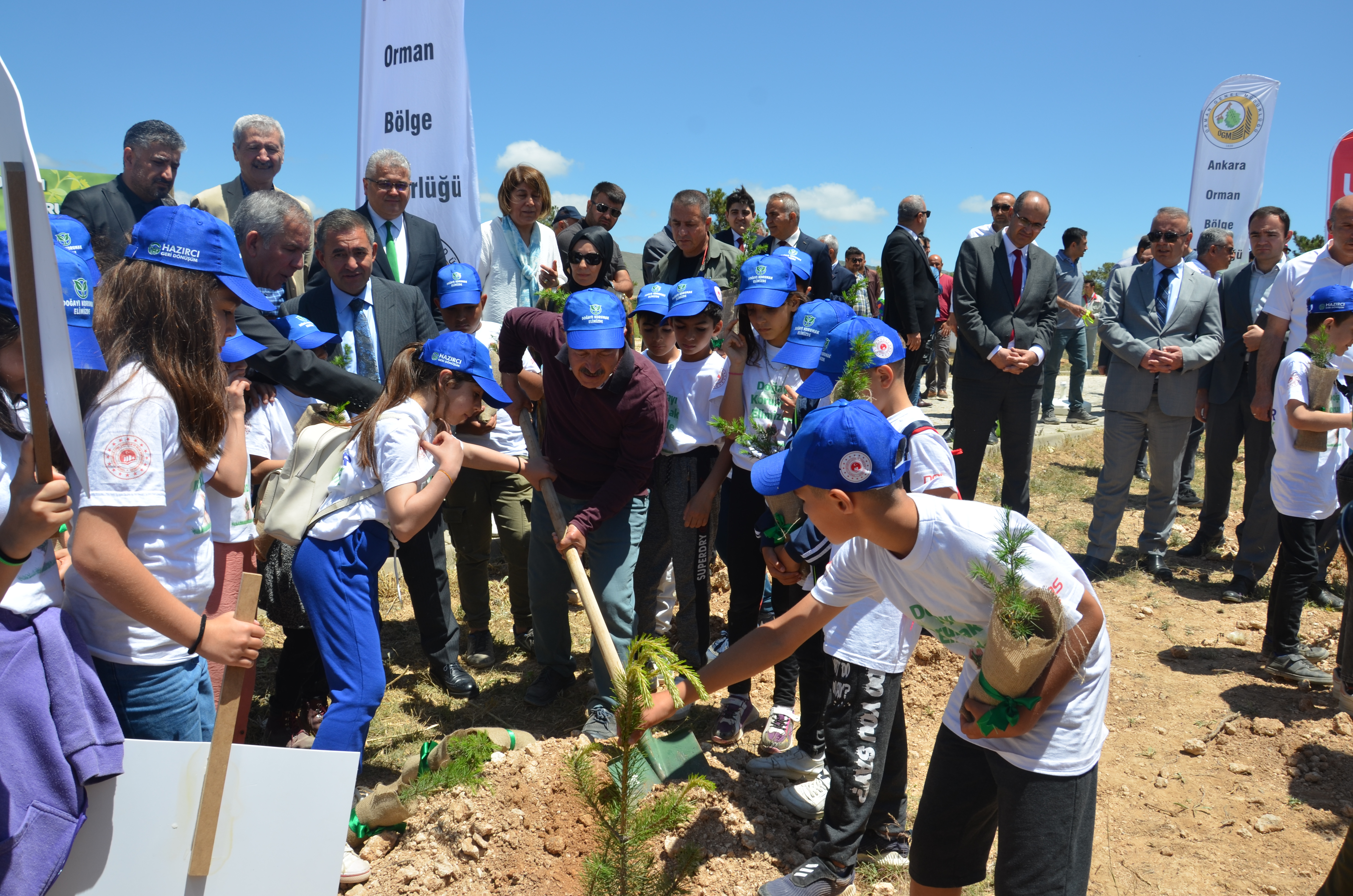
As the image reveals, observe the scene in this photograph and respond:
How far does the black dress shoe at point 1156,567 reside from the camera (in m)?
6.22

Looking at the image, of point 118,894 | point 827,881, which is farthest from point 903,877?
point 118,894

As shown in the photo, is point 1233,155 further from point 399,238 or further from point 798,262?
point 399,238

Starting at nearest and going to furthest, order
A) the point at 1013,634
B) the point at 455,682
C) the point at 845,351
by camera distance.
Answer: the point at 1013,634 → the point at 845,351 → the point at 455,682

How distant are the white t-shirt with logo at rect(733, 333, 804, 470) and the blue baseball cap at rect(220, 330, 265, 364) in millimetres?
2087

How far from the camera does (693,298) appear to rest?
4254mm

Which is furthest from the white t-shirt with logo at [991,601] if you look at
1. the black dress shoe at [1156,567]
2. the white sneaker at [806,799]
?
the black dress shoe at [1156,567]

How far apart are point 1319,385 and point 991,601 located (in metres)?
3.67

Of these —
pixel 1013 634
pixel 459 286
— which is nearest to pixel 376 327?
pixel 459 286

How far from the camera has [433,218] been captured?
18.0 ft

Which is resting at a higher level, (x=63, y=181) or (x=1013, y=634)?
(x=63, y=181)

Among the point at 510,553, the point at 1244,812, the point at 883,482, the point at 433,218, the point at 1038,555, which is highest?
the point at 433,218

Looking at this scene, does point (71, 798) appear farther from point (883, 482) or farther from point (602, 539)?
point (602, 539)

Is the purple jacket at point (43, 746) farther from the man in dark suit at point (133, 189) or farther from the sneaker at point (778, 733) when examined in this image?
the man in dark suit at point (133, 189)

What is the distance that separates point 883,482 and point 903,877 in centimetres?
187
